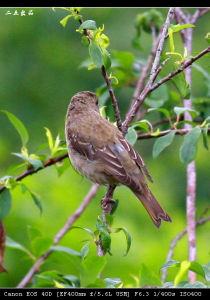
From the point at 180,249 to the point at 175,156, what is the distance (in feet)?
9.45

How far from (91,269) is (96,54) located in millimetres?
1302

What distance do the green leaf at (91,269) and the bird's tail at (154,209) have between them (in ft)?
5.29

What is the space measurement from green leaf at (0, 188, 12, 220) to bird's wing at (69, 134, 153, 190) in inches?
40.2

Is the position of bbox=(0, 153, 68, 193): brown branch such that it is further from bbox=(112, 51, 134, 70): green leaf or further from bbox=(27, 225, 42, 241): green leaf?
bbox=(112, 51, 134, 70): green leaf

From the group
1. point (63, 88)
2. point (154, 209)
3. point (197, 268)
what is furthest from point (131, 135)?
point (63, 88)

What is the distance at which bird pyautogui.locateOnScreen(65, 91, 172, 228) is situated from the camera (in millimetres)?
5016

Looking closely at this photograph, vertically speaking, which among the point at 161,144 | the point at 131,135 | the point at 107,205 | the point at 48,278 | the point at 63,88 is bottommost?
the point at 48,278

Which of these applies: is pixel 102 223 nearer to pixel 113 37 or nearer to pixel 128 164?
pixel 128 164

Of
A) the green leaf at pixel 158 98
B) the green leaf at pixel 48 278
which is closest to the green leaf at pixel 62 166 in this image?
the green leaf at pixel 158 98

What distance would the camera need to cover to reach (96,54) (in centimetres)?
369

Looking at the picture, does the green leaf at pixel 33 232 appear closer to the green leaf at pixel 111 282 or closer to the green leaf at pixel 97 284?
the green leaf at pixel 111 282

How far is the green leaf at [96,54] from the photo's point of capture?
3.65 meters

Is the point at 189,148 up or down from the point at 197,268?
up

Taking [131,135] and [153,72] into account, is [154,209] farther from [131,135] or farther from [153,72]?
[153,72]
